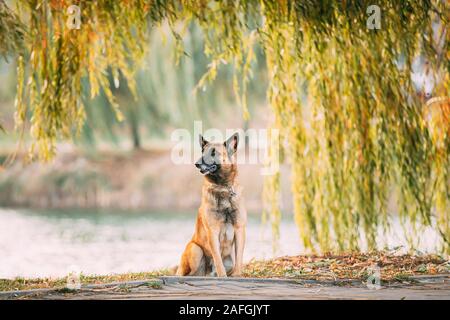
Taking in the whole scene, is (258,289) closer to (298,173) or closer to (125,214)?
(298,173)

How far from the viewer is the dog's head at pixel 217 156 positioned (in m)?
4.04

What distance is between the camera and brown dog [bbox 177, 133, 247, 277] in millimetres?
4055

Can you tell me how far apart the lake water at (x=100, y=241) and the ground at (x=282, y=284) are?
1.40 meters

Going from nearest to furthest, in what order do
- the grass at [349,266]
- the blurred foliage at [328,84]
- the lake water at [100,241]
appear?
1. the grass at [349,266]
2. the blurred foliage at [328,84]
3. the lake water at [100,241]

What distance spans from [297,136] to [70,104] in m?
1.64

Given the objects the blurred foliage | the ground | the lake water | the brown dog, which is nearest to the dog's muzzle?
the brown dog

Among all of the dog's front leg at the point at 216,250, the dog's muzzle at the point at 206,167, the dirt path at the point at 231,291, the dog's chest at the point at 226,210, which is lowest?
the dirt path at the point at 231,291

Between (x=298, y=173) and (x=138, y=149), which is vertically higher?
(x=138, y=149)

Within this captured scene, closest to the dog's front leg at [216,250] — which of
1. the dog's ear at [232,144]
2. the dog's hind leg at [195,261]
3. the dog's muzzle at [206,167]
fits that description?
the dog's hind leg at [195,261]

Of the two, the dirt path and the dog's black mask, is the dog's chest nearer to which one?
the dog's black mask

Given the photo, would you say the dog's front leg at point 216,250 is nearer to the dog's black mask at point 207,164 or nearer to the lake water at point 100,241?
the dog's black mask at point 207,164

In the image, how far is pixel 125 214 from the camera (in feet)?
33.1
